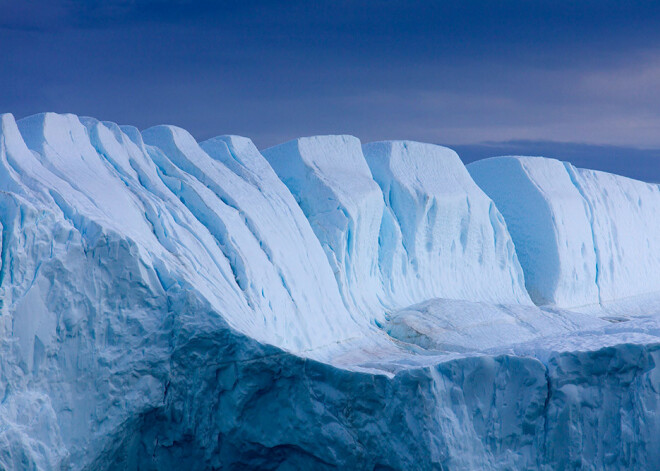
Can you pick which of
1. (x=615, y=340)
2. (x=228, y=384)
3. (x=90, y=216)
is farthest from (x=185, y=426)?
(x=615, y=340)

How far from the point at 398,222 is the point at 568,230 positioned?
14.2 feet

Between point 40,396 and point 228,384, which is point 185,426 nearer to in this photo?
point 228,384

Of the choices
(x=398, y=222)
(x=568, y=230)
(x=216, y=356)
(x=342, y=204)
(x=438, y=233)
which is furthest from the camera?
(x=568, y=230)

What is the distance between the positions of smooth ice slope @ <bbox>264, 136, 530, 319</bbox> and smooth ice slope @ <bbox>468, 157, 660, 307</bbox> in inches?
32.4

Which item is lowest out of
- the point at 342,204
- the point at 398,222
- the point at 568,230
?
the point at 568,230

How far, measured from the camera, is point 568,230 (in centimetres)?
1633

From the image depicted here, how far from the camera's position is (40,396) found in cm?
682

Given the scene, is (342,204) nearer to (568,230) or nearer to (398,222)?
(398,222)

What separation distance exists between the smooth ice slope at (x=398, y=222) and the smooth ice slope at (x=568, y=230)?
32.4 inches

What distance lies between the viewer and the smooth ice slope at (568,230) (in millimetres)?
16016

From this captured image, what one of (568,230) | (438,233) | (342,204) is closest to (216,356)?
(342,204)

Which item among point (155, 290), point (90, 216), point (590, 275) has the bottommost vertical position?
point (590, 275)

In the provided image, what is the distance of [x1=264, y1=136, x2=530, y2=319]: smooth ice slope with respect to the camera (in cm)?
1215

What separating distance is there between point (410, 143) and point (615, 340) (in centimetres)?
817
